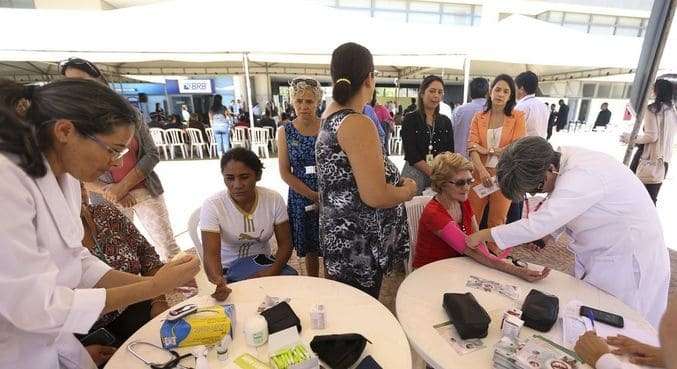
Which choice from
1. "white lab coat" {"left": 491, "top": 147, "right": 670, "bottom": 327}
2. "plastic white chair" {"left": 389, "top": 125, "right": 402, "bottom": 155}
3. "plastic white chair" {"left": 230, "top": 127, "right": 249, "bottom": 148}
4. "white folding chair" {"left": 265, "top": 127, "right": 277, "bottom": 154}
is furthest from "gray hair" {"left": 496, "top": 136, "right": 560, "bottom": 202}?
"white folding chair" {"left": 265, "top": 127, "right": 277, "bottom": 154}

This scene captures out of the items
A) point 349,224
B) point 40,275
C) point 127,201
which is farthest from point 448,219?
point 127,201

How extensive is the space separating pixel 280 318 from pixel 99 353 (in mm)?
861

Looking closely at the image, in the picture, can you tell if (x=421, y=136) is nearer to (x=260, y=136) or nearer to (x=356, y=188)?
(x=356, y=188)

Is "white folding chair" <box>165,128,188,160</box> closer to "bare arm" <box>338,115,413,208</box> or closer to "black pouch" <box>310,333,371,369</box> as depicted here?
"bare arm" <box>338,115,413,208</box>

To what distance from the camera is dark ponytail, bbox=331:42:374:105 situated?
1349 mm

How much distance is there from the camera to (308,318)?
128 cm

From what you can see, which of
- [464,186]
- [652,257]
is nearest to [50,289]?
[464,186]

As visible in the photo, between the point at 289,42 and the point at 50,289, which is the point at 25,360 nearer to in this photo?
the point at 50,289

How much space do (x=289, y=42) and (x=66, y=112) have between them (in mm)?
4377

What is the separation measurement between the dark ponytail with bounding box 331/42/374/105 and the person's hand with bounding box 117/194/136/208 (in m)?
1.99

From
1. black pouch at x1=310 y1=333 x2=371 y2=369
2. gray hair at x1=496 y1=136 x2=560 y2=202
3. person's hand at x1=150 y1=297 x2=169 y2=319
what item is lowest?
person's hand at x1=150 y1=297 x2=169 y2=319

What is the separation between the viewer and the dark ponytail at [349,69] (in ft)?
4.42

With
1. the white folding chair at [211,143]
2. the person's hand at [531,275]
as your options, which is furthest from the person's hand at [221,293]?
the white folding chair at [211,143]

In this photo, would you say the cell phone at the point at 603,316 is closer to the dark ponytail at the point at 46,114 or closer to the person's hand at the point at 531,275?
the person's hand at the point at 531,275
